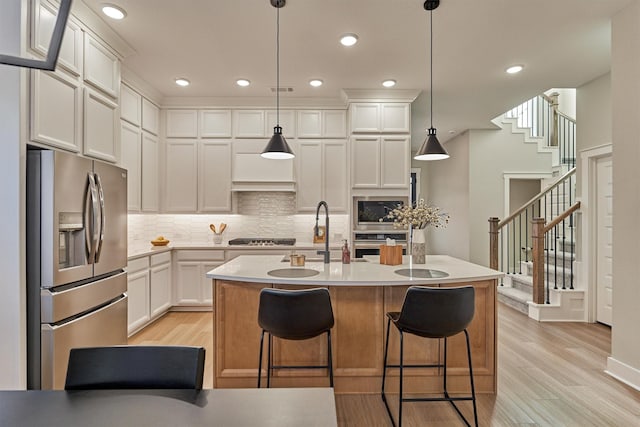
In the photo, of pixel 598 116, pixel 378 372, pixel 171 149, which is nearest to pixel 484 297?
pixel 378 372

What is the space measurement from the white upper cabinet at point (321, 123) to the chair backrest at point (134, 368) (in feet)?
13.1

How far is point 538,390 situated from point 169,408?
2725mm

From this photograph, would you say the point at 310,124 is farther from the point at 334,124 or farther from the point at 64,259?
the point at 64,259

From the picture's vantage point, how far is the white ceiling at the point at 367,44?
2752mm

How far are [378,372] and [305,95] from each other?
3.51m

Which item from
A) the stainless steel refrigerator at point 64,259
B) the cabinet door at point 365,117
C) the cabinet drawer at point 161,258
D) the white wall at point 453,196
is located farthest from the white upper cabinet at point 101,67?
the white wall at point 453,196

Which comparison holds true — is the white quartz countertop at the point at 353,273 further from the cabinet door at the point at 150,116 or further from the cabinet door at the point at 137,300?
the cabinet door at the point at 150,116

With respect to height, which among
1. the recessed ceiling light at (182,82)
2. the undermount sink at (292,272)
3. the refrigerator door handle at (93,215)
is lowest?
the undermount sink at (292,272)

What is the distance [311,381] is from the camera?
2504 millimetres

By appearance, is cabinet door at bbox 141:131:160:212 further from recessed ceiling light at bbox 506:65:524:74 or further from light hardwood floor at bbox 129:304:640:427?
recessed ceiling light at bbox 506:65:524:74

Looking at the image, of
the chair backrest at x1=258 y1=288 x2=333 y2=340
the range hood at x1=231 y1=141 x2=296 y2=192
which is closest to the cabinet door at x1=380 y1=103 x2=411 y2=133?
the range hood at x1=231 y1=141 x2=296 y2=192

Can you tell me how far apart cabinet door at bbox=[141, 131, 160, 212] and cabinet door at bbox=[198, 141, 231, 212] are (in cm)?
55

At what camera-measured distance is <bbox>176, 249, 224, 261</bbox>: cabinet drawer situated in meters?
4.53

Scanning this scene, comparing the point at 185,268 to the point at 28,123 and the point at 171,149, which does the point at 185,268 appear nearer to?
the point at 171,149
